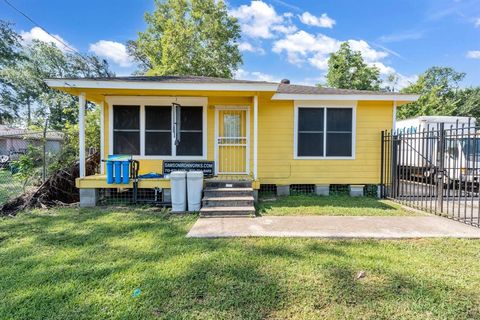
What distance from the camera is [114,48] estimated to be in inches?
1045

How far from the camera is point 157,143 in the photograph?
805cm

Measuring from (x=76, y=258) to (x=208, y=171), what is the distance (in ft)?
14.8

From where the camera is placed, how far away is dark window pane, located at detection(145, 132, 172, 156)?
8.02 meters

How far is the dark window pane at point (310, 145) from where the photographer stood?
326 inches

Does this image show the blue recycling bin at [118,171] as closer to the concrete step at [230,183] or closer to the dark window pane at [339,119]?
the concrete step at [230,183]

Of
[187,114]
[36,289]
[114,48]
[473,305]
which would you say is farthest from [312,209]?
[114,48]

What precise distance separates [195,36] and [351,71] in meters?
13.7

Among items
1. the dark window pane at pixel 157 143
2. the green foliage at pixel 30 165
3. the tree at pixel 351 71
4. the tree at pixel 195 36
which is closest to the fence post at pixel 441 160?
the dark window pane at pixel 157 143

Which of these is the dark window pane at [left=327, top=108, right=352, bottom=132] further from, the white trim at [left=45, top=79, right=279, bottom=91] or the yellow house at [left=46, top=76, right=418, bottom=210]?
the white trim at [left=45, top=79, right=279, bottom=91]

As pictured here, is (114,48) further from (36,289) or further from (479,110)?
(479,110)

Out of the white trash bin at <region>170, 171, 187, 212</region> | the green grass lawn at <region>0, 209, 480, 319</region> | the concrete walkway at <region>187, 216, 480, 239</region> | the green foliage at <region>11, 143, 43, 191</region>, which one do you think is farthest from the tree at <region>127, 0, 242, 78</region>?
the green grass lawn at <region>0, 209, 480, 319</region>

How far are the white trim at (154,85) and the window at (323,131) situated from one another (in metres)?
2.01

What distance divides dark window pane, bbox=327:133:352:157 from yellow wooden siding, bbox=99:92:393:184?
0.70ft

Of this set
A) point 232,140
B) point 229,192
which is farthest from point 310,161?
point 229,192
